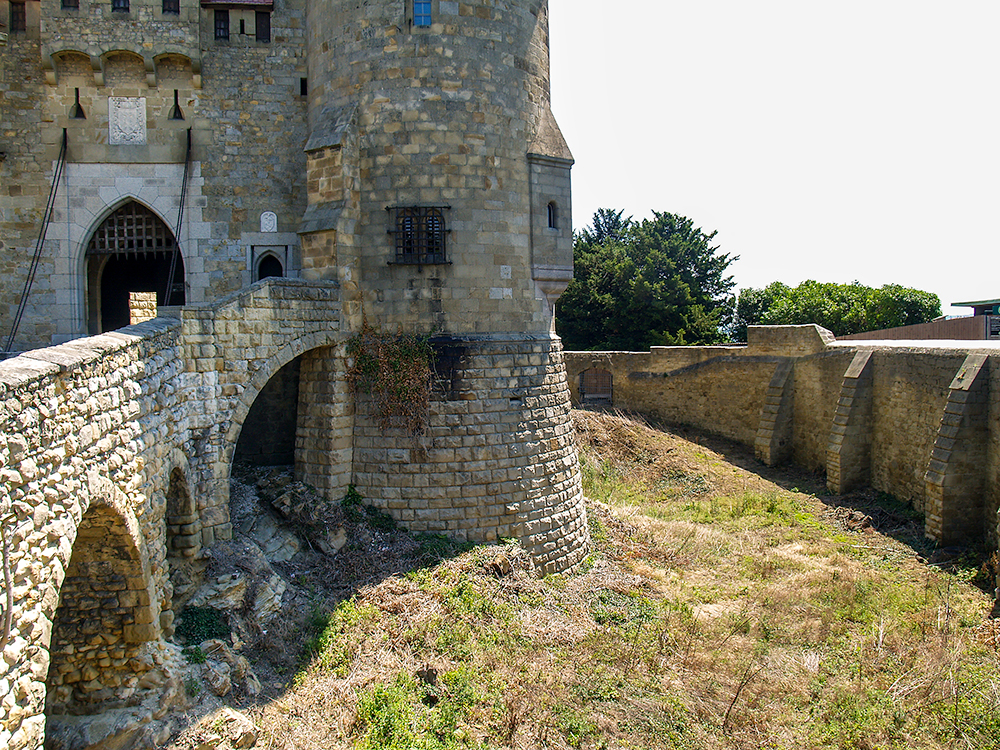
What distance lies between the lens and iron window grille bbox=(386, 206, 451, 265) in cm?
1198

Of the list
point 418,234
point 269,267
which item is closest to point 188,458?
point 418,234

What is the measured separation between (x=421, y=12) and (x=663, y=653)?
10.5 m

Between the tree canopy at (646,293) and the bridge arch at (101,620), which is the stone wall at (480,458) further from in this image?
the tree canopy at (646,293)

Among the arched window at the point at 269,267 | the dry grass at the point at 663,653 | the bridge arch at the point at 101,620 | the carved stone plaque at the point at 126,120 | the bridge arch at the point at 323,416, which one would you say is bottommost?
the dry grass at the point at 663,653

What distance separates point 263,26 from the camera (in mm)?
13484

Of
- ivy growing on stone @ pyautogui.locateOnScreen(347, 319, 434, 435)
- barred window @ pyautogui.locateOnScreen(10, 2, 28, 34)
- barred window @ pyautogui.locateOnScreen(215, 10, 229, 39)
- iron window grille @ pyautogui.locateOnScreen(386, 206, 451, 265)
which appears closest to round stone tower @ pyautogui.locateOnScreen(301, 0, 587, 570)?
iron window grille @ pyautogui.locateOnScreen(386, 206, 451, 265)

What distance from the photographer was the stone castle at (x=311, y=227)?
10.7 m

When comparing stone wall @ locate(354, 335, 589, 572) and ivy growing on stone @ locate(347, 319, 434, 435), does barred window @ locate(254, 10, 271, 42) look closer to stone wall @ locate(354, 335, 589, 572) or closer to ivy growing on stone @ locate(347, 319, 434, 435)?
ivy growing on stone @ locate(347, 319, 434, 435)

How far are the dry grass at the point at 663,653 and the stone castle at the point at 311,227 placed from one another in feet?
4.86

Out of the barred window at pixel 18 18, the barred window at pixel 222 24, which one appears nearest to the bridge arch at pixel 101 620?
the barred window at pixel 222 24

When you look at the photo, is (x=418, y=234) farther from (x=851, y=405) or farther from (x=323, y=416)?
(x=851, y=405)

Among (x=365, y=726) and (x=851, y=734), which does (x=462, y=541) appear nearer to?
(x=365, y=726)

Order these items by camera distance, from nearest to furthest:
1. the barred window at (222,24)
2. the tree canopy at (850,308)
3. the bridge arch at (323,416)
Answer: the bridge arch at (323,416) < the barred window at (222,24) < the tree canopy at (850,308)

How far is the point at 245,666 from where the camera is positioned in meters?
8.29
